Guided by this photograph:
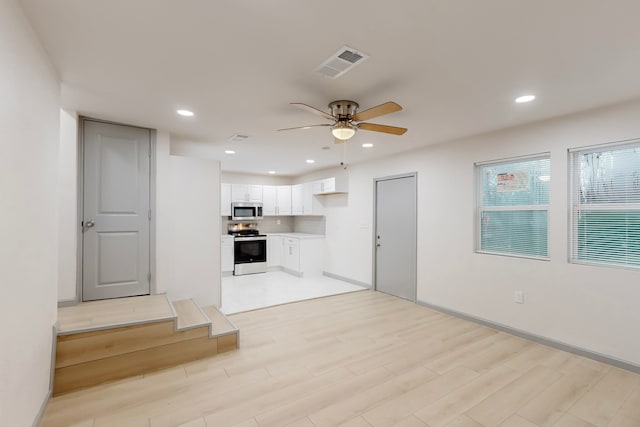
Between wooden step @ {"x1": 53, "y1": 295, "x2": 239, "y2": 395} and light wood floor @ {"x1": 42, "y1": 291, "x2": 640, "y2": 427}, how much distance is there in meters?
0.11

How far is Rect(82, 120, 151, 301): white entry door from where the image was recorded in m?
3.43

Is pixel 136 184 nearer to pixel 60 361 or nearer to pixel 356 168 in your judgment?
pixel 60 361

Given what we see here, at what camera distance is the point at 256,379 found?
101 inches

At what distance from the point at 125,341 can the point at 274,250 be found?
15.8 feet

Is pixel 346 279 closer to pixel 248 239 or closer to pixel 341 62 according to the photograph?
pixel 248 239

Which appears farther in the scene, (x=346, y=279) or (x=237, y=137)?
(x=346, y=279)

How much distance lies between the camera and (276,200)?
7676mm

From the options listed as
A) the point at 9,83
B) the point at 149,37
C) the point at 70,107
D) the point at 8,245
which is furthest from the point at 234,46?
the point at 70,107

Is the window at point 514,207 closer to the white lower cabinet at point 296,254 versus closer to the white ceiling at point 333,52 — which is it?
the white ceiling at point 333,52

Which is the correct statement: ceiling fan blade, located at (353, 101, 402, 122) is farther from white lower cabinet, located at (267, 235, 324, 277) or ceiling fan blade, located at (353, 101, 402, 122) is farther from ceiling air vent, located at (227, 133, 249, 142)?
white lower cabinet, located at (267, 235, 324, 277)

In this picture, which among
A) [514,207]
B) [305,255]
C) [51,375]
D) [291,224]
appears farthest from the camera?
[291,224]

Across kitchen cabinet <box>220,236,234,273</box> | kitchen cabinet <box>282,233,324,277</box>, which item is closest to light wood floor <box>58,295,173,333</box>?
kitchen cabinet <box>220,236,234,273</box>

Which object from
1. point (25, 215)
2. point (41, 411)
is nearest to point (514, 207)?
point (25, 215)

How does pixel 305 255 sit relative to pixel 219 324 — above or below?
above
